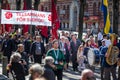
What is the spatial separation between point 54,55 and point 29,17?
700cm

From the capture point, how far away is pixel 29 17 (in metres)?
19.8

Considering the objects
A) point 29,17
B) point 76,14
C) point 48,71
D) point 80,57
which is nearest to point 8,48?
point 29,17

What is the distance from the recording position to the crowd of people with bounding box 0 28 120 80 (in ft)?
34.6

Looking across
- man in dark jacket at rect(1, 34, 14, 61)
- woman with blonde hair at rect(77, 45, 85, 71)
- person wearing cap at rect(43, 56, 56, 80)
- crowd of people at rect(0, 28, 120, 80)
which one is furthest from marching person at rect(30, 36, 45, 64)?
person wearing cap at rect(43, 56, 56, 80)

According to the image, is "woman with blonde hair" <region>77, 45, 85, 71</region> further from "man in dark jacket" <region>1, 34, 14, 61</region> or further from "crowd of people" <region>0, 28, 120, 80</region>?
"man in dark jacket" <region>1, 34, 14, 61</region>

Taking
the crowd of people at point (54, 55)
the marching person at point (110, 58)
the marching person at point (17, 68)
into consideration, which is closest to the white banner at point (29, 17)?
the crowd of people at point (54, 55)

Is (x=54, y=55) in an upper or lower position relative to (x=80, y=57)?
upper

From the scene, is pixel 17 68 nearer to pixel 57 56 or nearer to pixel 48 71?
pixel 48 71

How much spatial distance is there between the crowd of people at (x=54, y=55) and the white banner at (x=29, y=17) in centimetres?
99

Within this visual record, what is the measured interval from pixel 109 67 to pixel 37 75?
6.42 m

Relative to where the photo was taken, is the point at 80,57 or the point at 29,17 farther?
the point at 29,17

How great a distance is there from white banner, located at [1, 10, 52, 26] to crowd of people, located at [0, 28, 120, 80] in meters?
0.99

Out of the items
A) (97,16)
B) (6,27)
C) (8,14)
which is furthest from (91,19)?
(8,14)

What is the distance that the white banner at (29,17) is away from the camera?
1958cm
